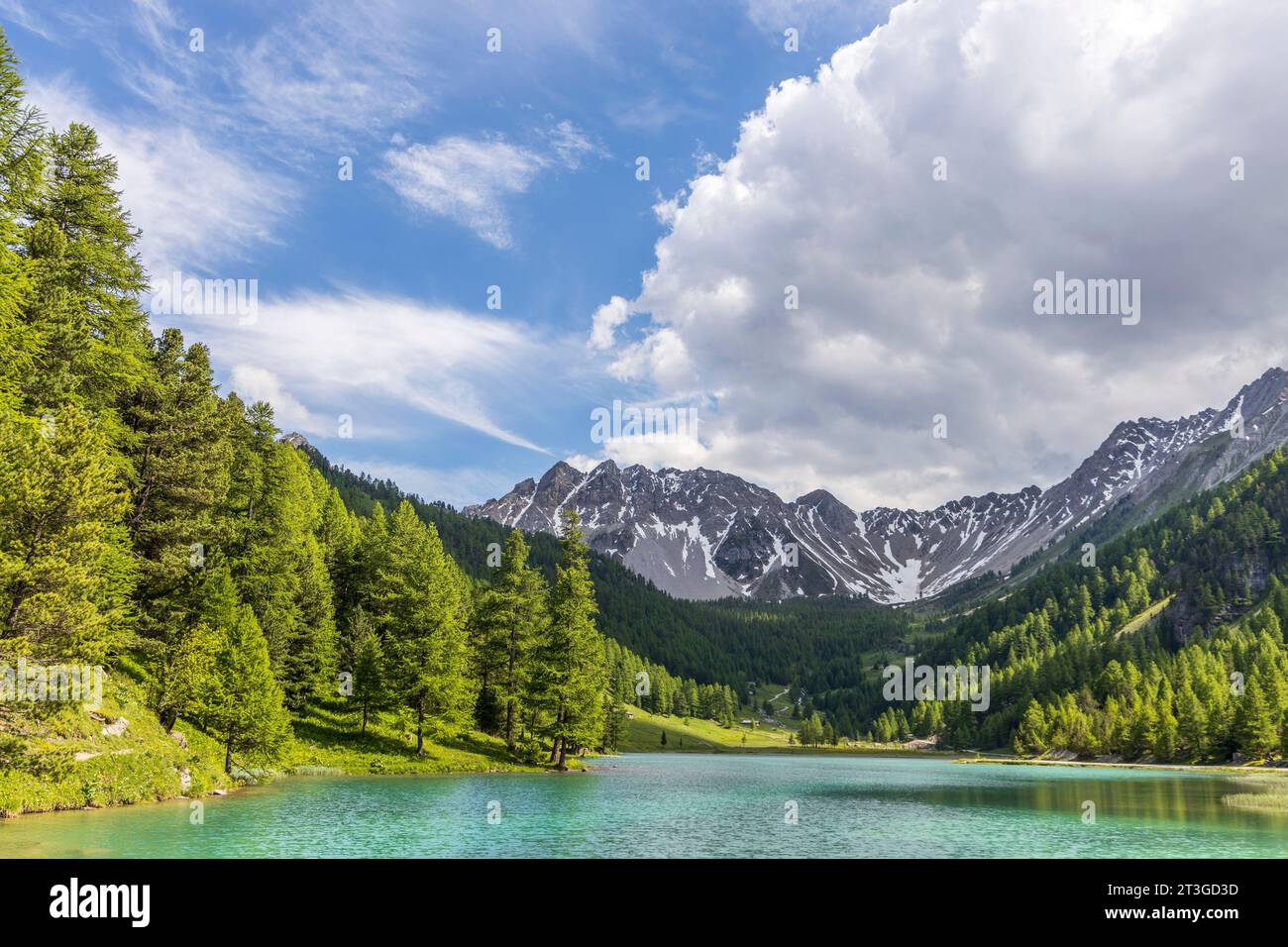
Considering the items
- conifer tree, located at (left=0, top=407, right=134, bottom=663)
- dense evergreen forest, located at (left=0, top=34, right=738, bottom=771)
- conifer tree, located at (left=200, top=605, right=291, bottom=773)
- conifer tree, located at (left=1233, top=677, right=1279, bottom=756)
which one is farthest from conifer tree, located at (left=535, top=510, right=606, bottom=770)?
conifer tree, located at (left=1233, top=677, right=1279, bottom=756)

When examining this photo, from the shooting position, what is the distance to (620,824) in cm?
3950

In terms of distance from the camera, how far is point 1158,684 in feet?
536

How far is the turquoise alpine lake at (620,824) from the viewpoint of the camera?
3017 cm

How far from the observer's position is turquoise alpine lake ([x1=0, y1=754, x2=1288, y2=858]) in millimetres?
30172

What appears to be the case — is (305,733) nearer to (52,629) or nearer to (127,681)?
(127,681)

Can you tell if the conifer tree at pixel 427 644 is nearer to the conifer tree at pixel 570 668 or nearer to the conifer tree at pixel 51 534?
the conifer tree at pixel 570 668

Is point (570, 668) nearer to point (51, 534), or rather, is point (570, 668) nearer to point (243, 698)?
point (243, 698)

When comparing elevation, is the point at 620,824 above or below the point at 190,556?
below

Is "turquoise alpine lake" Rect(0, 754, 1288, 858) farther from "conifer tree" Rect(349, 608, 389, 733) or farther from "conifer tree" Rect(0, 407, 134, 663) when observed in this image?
"conifer tree" Rect(349, 608, 389, 733)

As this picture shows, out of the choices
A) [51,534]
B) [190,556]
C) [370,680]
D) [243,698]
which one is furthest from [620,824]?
[370,680]

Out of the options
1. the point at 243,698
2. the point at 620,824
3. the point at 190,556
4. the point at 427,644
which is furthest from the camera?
the point at 427,644
